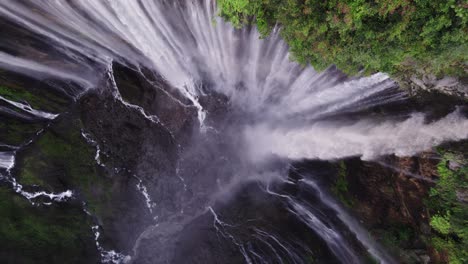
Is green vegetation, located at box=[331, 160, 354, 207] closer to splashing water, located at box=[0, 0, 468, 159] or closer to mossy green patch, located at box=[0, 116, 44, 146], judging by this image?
splashing water, located at box=[0, 0, 468, 159]

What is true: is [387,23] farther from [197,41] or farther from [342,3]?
[197,41]

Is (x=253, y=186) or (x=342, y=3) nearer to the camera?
(x=342, y=3)

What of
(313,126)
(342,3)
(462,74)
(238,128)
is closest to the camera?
(342,3)

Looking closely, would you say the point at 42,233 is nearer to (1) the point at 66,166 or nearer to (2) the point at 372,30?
(1) the point at 66,166

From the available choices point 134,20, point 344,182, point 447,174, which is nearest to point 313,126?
point 344,182

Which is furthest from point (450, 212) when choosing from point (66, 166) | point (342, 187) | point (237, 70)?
point (66, 166)

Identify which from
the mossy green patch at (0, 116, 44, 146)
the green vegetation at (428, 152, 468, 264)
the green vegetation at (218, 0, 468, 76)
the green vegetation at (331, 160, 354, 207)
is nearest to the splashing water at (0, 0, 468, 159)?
the green vegetation at (331, 160, 354, 207)
